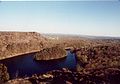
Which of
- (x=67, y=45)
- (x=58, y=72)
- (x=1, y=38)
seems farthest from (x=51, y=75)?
(x=67, y=45)

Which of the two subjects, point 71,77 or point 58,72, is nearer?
point 71,77

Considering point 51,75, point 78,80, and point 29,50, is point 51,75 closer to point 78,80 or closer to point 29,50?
point 78,80

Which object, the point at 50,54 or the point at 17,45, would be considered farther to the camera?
the point at 17,45

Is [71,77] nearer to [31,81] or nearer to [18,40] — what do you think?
[31,81]

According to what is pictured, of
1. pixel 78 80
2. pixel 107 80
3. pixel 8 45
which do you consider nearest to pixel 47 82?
pixel 78 80

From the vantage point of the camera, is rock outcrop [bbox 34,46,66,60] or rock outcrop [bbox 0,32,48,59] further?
rock outcrop [bbox 0,32,48,59]

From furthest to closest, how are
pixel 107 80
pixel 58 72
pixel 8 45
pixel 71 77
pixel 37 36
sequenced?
pixel 37 36, pixel 8 45, pixel 58 72, pixel 71 77, pixel 107 80

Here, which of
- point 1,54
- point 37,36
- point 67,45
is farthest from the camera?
point 37,36

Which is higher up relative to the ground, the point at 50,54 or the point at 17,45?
the point at 17,45

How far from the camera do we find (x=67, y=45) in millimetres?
153750

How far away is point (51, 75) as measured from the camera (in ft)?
192

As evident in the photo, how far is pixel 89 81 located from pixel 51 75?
12.0 meters

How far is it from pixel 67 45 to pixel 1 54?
200 ft

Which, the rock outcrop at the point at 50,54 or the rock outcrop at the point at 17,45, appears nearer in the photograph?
the rock outcrop at the point at 50,54
